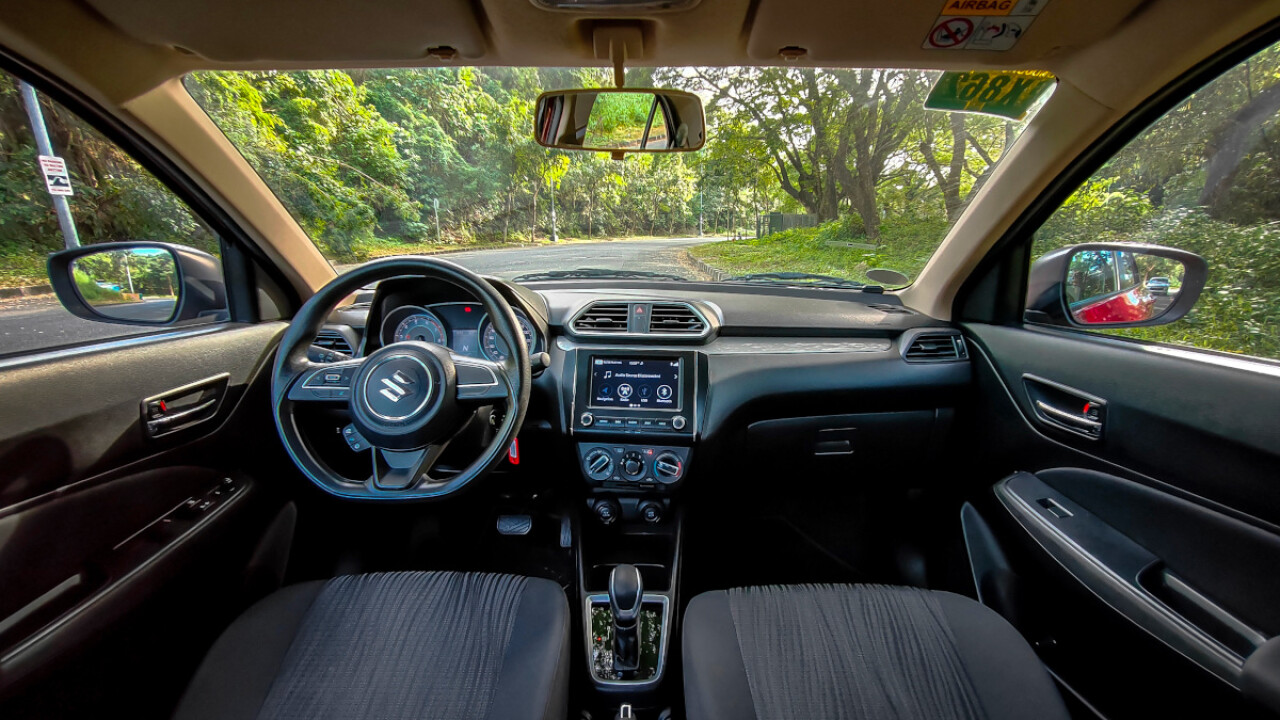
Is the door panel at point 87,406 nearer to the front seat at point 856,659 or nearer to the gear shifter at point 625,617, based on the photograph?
the gear shifter at point 625,617

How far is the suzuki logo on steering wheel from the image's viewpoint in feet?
5.29

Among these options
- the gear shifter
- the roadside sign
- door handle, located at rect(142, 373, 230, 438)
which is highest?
the roadside sign

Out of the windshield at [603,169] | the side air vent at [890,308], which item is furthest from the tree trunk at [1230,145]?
the side air vent at [890,308]

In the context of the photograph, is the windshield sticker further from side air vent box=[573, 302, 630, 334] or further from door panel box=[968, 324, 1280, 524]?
side air vent box=[573, 302, 630, 334]

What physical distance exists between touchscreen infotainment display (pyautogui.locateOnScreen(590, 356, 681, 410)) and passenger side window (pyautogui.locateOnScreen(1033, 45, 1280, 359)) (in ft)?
4.92

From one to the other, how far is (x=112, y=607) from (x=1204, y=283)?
312cm

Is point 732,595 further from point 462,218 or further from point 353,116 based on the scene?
point 353,116

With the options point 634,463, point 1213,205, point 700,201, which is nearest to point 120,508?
point 634,463

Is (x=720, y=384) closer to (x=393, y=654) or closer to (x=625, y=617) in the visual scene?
A: (x=625, y=617)

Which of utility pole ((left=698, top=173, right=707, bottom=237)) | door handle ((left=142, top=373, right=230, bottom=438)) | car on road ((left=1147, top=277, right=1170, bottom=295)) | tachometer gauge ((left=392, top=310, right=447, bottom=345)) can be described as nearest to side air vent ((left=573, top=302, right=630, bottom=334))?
tachometer gauge ((left=392, top=310, right=447, bottom=345))

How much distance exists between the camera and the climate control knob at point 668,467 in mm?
2355

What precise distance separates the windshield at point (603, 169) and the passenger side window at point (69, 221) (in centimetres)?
36

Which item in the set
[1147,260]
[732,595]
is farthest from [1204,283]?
[732,595]

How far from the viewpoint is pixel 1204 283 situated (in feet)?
5.42
